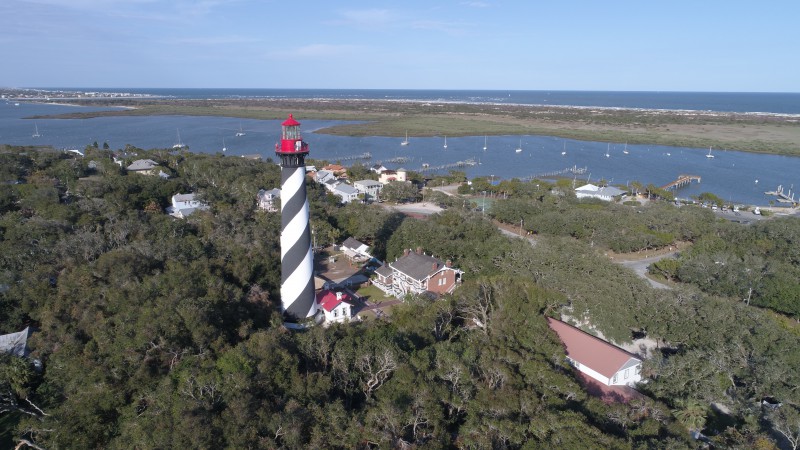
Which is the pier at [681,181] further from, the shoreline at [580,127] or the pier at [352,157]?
the pier at [352,157]

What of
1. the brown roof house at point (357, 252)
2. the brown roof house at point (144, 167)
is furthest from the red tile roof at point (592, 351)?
the brown roof house at point (144, 167)

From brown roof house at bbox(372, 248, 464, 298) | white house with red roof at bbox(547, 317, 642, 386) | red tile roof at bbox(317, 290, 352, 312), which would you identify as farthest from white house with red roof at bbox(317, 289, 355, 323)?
white house with red roof at bbox(547, 317, 642, 386)

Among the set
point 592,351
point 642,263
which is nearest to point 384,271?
point 592,351

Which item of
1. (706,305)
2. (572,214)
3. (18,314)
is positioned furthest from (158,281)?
(572,214)

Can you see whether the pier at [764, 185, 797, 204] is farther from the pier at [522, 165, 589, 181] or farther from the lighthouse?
the lighthouse

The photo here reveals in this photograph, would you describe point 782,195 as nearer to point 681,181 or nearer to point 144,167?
point 681,181

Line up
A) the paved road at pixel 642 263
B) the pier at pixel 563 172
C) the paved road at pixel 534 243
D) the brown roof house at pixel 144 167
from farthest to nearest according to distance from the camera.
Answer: the pier at pixel 563 172 < the brown roof house at pixel 144 167 < the paved road at pixel 642 263 < the paved road at pixel 534 243
